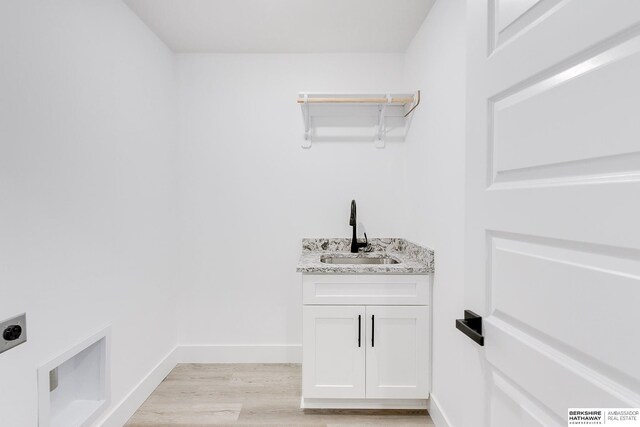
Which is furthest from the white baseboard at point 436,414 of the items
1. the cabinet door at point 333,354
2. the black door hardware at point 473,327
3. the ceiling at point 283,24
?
the ceiling at point 283,24

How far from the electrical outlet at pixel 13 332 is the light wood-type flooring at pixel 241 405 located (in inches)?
39.5

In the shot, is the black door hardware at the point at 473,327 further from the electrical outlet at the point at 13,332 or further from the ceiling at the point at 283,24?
the ceiling at the point at 283,24

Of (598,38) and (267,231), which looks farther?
(267,231)

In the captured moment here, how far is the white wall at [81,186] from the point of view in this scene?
122 cm

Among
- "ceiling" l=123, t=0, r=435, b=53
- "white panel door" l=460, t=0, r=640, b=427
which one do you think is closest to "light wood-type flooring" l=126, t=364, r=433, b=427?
"white panel door" l=460, t=0, r=640, b=427

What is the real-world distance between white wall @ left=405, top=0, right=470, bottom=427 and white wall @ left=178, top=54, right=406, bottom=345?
1.52 feet

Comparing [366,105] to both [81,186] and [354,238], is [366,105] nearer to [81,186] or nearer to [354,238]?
[354,238]

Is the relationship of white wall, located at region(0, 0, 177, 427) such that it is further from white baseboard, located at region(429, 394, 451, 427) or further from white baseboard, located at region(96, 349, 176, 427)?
white baseboard, located at region(429, 394, 451, 427)

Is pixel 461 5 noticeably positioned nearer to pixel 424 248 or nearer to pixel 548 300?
pixel 424 248

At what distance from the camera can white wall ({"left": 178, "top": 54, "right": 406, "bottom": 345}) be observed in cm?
255

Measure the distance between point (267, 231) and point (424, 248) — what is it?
3.92 feet

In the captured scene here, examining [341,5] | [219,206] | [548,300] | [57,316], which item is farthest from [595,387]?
[219,206]

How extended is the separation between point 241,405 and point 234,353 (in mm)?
574

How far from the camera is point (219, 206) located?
2.58m
